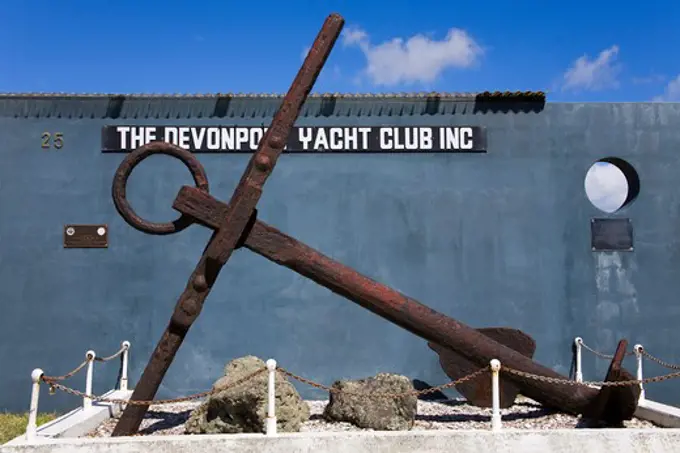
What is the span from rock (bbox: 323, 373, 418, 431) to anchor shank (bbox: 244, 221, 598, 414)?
906 millimetres

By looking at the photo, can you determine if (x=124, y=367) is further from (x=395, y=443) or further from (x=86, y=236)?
(x=395, y=443)

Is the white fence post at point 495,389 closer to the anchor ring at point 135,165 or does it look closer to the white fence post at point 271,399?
the white fence post at point 271,399

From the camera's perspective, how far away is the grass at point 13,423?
629cm

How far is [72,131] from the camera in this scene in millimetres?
7883

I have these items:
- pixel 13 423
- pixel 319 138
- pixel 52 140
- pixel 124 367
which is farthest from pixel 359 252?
pixel 13 423

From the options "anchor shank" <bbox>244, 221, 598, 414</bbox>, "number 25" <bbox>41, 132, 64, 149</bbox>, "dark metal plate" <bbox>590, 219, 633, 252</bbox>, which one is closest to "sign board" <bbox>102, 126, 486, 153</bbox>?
"number 25" <bbox>41, 132, 64, 149</bbox>

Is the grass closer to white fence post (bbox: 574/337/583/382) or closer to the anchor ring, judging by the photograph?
the anchor ring

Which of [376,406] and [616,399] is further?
[376,406]

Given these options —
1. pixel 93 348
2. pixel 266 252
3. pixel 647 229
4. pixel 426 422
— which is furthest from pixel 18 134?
pixel 647 229

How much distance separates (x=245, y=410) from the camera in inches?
213

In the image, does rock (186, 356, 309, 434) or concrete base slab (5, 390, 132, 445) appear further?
rock (186, 356, 309, 434)

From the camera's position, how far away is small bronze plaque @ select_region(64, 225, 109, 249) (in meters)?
7.74

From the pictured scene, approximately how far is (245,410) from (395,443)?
1.35 m

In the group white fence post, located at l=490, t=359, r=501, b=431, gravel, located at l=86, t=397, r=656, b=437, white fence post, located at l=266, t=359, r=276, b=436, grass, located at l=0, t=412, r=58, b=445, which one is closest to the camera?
white fence post, located at l=266, t=359, r=276, b=436
